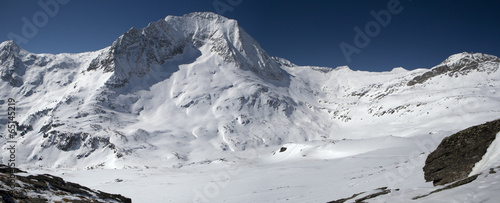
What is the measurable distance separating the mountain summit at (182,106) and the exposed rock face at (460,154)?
3610 inches

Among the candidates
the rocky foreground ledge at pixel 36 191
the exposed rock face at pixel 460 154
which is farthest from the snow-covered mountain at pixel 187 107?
the rocky foreground ledge at pixel 36 191

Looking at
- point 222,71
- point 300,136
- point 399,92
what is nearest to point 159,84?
point 222,71

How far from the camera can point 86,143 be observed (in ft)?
373

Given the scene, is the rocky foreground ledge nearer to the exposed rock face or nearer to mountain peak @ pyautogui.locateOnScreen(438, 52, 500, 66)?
the exposed rock face

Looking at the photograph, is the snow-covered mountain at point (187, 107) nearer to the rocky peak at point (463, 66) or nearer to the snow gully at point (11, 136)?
the rocky peak at point (463, 66)

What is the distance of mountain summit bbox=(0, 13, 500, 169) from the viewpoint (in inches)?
4311

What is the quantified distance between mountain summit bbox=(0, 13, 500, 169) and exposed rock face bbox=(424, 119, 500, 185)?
301 feet

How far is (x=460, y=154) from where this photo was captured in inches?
388

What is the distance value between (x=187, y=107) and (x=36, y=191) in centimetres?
14270

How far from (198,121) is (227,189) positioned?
113 metres

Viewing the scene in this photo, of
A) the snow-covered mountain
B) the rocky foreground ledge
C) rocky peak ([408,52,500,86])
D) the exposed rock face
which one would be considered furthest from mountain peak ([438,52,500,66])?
the rocky foreground ledge

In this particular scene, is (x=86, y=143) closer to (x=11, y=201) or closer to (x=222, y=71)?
(x=222, y=71)

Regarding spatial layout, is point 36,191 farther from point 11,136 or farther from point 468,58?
point 468,58

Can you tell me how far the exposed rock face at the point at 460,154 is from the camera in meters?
9.10
